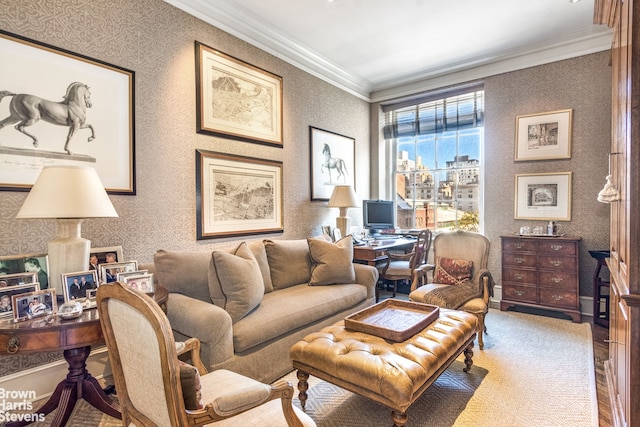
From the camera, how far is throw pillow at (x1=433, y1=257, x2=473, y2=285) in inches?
130

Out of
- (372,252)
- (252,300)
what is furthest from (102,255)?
(372,252)

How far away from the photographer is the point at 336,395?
7.27ft

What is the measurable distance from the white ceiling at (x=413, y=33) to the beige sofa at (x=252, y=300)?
2.23 meters

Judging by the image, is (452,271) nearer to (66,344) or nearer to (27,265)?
(66,344)

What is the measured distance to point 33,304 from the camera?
1.66 meters

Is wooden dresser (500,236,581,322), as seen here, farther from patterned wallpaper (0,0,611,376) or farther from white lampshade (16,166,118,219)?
white lampshade (16,166,118,219)

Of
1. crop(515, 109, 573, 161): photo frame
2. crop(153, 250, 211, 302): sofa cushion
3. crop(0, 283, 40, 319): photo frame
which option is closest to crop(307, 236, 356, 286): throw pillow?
crop(153, 250, 211, 302): sofa cushion

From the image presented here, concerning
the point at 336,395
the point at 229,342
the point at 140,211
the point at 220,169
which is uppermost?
the point at 220,169

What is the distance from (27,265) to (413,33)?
4.00 meters

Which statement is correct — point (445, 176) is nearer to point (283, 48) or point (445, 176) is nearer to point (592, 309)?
point (592, 309)

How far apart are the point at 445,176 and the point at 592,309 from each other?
238cm

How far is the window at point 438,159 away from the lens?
478 cm

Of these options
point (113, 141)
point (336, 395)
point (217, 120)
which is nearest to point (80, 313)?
point (113, 141)

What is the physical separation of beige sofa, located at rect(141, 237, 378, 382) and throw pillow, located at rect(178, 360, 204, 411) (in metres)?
0.95
